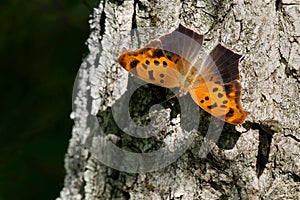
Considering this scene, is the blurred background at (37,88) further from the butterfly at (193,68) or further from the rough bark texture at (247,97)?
the butterfly at (193,68)

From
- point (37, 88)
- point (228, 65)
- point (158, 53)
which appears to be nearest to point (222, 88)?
point (228, 65)

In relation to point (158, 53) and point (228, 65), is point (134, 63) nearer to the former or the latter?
point (158, 53)

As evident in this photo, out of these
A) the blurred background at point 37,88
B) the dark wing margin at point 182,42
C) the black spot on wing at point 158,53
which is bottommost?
the blurred background at point 37,88

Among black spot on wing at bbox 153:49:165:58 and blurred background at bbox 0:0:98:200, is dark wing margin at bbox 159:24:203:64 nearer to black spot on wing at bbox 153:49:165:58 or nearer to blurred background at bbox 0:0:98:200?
black spot on wing at bbox 153:49:165:58

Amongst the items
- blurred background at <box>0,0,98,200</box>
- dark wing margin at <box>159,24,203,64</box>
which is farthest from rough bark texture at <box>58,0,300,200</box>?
blurred background at <box>0,0,98,200</box>

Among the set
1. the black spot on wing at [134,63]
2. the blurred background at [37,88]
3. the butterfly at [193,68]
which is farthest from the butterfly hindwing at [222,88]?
the blurred background at [37,88]

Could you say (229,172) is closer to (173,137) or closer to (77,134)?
(173,137)

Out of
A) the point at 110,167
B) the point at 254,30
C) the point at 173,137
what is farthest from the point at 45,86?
the point at 254,30
